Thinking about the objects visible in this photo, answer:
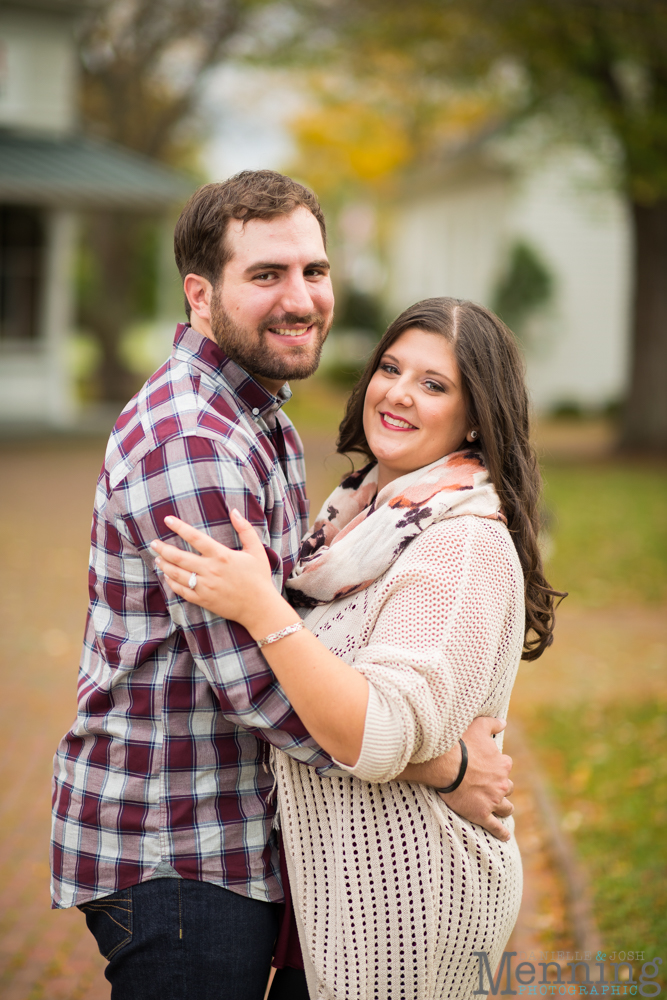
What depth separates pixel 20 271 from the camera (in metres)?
17.0

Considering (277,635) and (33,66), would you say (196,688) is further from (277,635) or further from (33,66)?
(33,66)

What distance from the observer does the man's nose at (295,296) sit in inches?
87.3

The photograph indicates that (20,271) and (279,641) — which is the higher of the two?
(20,271)

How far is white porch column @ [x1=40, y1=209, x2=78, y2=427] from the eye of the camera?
17.0 m

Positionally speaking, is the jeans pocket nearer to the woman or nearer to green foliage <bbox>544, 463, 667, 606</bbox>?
the woman

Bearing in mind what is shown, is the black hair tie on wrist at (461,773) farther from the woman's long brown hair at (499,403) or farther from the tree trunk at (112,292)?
the tree trunk at (112,292)

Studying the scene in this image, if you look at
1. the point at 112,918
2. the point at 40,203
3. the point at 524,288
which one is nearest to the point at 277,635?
the point at 112,918

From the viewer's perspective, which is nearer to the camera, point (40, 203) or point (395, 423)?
point (395, 423)

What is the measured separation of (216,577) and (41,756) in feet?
14.2

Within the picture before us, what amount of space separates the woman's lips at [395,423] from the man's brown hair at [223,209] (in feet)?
1.71

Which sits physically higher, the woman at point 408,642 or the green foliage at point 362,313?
the green foliage at point 362,313

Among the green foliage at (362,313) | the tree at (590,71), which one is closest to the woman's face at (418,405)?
the tree at (590,71)

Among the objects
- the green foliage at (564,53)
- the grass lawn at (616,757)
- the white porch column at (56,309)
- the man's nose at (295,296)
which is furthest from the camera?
the white porch column at (56,309)

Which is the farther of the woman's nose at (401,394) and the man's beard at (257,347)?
the woman's nose at (401,394)
